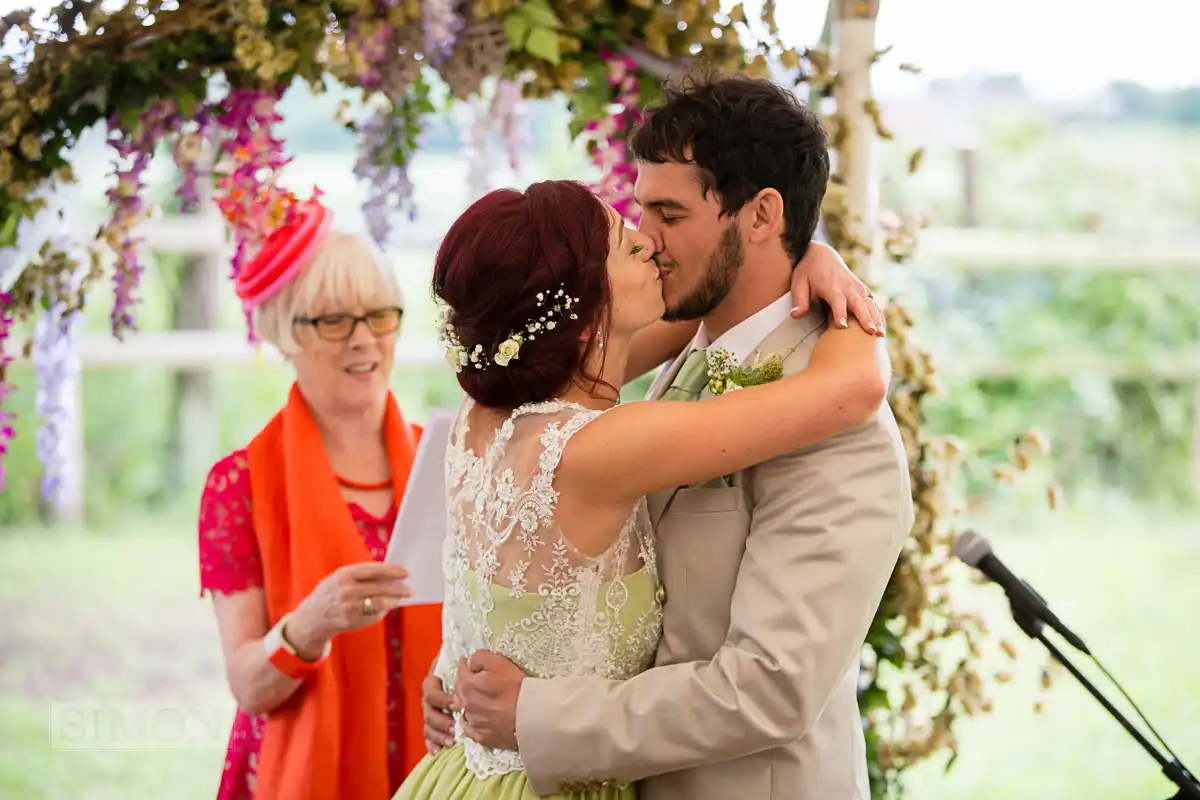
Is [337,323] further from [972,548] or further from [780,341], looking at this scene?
[972,548]

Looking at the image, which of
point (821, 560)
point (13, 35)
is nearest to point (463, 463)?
point (821, 560)

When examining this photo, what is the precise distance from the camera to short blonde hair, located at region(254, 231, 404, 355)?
2363 mm

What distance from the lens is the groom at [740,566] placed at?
157cm

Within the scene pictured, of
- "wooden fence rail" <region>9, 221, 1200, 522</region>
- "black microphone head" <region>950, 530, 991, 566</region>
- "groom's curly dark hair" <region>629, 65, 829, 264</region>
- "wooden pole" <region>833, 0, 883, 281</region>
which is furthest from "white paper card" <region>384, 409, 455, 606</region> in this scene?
"wooden fence rail" <region>9, 221, 1200, 522</region>

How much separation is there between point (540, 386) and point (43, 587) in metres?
4.41

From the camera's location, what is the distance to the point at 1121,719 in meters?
1.76

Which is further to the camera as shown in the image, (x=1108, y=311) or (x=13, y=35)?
(x=1108, y=311)

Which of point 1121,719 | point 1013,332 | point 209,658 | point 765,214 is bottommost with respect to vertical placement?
point 209,658

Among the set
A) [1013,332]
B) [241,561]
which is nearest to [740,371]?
[241,561]

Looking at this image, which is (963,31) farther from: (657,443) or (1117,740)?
(657,443)

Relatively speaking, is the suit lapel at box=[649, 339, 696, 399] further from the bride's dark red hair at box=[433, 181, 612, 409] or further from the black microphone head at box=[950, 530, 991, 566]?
the black microphone head at box=[950, 530, 991, 566]

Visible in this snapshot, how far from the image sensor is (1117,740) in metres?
5.05

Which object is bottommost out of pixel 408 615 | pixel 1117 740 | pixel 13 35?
pixel 1117 740

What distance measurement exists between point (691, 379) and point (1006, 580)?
0.55m
